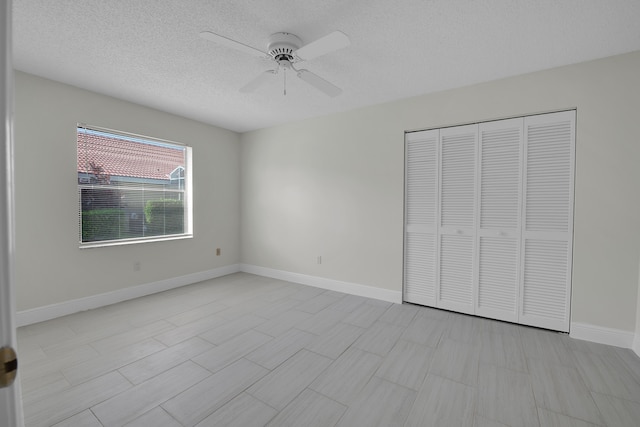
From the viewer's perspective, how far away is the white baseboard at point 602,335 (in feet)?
7.72

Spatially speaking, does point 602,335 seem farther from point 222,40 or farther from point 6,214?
point 222,40

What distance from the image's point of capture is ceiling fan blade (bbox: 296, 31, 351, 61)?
5.64 ft

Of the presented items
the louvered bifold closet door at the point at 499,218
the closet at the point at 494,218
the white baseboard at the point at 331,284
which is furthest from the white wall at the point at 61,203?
the louvered bifold closet door at the point at 499,218

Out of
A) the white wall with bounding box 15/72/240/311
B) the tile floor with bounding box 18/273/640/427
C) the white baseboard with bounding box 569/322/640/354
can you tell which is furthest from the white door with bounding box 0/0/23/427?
the white baseboard with bounding box 569/322/640/354

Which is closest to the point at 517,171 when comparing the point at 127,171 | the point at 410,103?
the point at 410,103

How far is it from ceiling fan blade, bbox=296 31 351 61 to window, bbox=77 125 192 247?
2930 millimetres

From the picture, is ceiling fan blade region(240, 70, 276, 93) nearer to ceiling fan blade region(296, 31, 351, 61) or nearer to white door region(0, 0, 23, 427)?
ceiling fan blade region(296, 31, 351, 61)

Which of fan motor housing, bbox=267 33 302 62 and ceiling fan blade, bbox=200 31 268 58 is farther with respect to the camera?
fan motor housing, bbox=267 33 302 62

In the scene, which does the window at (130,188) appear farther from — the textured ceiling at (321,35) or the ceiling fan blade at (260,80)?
the ceiling fan blade at (260,80)

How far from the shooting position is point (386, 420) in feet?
5.25

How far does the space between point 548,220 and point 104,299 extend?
502cm

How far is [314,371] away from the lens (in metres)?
2.06

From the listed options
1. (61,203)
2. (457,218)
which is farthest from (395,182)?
(61,203)

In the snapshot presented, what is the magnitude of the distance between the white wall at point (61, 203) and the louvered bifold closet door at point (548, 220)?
14.7 ft
